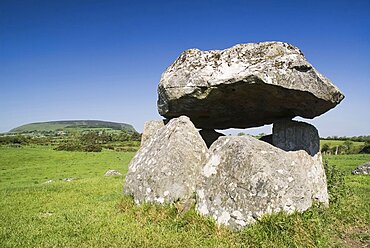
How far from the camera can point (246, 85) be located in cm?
1009

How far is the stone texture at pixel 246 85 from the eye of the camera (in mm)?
9570

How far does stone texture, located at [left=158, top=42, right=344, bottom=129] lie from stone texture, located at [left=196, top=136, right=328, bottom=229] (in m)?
1.93

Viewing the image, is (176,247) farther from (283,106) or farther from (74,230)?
(283,106)

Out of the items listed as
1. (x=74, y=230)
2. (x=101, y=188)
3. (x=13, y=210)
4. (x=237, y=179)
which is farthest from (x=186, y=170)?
(x=101, y=188)

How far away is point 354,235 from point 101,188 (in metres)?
11.9

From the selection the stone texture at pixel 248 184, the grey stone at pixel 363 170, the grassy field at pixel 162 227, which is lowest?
the grey stone at pixel 363 170

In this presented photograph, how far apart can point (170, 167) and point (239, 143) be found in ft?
7.76

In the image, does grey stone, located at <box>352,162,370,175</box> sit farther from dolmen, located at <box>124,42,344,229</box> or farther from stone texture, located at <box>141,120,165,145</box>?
stone texture, located at <box>141,120,165,145</box>

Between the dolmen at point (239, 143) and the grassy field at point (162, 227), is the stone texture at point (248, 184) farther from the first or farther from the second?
the grassy field at point (162, 227)

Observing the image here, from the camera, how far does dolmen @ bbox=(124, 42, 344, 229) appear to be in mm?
8203

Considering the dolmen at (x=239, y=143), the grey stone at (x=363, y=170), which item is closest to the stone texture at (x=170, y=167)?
the dolmen at (x=239, y=143)

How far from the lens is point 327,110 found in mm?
10930

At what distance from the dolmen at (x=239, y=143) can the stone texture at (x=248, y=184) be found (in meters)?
0.02

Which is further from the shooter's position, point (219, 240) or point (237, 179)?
point (237, 179)
